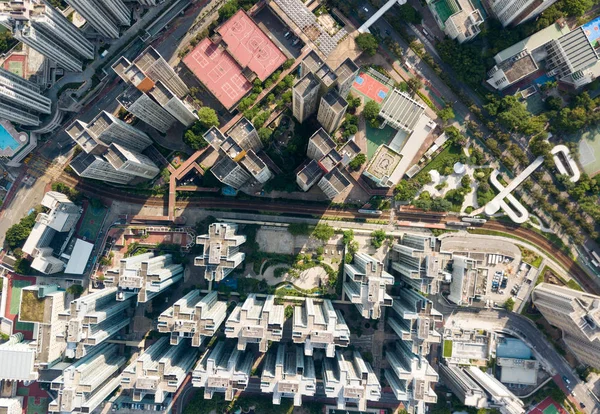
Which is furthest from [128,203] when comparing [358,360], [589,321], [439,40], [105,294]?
[589,321]

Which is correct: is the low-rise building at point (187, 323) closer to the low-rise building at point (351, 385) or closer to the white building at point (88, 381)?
the white building at point (88, 381)

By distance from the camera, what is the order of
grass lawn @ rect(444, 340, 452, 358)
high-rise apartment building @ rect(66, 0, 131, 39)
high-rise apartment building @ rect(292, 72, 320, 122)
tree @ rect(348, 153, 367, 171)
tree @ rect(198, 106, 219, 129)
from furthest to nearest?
1. tree @ rect(348, 153, 367, 171)
2. grass lawn @ rect(444, 340, 452, 358)
3. tree @ rect(198, 106, 219, 129)
4. high-rise apartment building @ rect(66, 0, 131, 39)
5. high-rise apartment building @ rect(292, 72, 320, 122)

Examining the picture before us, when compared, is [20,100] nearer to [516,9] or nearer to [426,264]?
[426,264]

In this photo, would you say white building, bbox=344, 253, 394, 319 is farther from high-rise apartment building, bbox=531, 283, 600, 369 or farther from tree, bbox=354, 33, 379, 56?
tree, bbox=354, 33, 379, 56

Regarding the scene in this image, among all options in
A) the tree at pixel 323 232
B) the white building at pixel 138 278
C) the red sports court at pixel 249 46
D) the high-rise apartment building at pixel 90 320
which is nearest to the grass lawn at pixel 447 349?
the tree at pixel 323 232

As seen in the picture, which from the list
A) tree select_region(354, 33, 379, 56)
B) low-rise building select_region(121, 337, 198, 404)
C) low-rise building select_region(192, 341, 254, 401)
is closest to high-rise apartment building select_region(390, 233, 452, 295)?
low-rise building select_region(192, 341, 254, 401)
